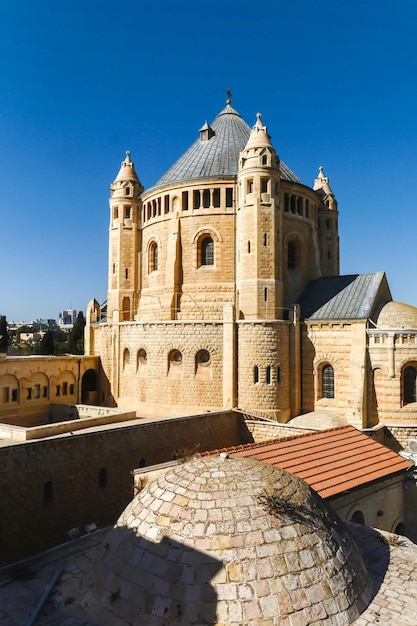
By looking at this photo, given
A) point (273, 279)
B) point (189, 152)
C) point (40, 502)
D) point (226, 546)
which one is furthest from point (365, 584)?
point (189, 152)

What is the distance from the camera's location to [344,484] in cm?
1636

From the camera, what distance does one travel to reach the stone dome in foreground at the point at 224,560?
7.52 metres

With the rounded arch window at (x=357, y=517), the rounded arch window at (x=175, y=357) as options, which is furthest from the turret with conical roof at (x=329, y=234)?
the rounded arch window at (x=357, y=517)

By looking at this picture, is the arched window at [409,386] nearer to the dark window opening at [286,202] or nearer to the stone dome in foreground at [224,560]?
the dark window opening at [286,202]

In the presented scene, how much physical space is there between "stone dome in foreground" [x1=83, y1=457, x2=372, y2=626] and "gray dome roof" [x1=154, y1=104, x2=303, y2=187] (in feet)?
77.9

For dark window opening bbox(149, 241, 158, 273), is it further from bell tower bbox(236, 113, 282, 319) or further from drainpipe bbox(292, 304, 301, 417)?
drainpipe bbox(292, 304, 301, 417)

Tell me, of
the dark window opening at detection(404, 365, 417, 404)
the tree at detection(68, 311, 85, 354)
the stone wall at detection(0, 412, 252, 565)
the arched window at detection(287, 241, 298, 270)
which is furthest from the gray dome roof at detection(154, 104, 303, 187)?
the tree at detection(68, 311, 85, 354)

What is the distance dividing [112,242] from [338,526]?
28378 mm

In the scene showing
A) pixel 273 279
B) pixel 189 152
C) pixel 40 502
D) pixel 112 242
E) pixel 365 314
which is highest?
pixel 189 152

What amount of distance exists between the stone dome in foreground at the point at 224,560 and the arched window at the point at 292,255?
2227 centimetres

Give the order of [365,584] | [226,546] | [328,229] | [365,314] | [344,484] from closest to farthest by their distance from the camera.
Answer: [226,546] → [365,584] → [344,484] → [365,314] → [328,229]

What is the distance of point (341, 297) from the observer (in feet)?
91.7

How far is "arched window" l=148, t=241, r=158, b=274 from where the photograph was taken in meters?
33.1

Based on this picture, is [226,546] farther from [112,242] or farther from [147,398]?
[112,242]
